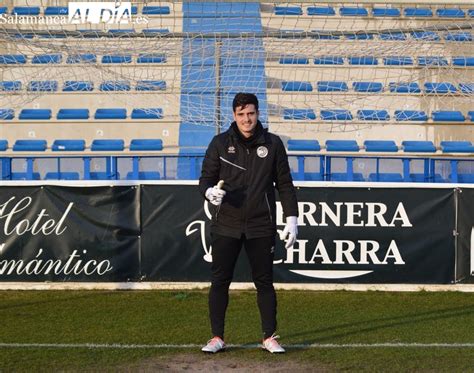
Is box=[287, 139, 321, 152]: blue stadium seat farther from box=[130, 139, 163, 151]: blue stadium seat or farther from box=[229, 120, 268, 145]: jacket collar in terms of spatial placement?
box=[229, 120, 268, 145]: jacket collar

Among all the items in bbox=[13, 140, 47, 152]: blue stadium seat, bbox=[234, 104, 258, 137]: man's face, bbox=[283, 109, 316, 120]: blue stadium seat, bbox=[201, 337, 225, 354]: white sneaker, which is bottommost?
bbox=[201, 337, 225, 354]: white sneaker

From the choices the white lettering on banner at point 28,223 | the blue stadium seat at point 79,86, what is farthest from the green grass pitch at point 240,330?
the blue stadium seat at point 79,86

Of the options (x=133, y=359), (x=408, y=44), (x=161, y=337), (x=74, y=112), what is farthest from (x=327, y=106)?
(x=133, y=359)

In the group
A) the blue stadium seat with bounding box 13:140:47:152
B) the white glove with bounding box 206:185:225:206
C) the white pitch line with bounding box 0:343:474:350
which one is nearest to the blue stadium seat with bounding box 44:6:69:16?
the blue stadium seat with bounding box 13:140:47:152

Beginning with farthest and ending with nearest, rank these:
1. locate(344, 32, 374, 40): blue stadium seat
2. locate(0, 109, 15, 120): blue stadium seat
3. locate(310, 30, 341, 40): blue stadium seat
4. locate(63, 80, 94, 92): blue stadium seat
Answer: locate(0, 109, 15, 120): blue stadium seat
locate(63, 80, 94, 92): blue stadium seat
locate(344, 32, 374, 40): blue stadium seat
locate(310, 30, 341, 40): blue stadium seat

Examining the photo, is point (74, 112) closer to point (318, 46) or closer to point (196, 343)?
point (318, 46)

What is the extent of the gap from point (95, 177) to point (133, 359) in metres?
8.19

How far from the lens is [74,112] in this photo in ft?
55.5

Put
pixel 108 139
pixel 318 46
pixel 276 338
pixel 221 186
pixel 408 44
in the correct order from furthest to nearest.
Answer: pixel 108 139
pixel 318 46
pixel 408 44
pixel 276 338
pixel 221 186

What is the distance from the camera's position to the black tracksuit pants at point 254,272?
5977mm

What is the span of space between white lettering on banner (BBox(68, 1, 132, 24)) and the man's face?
751 centimetres

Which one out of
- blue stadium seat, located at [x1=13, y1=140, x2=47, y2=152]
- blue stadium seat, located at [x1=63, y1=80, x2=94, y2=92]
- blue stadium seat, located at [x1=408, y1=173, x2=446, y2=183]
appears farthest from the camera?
blue stadium seat, located at [x1=13, y1=140, x2=47, y2=152]

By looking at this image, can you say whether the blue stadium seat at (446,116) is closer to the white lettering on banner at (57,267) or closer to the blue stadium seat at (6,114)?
the blue stadium seat at (6,114)

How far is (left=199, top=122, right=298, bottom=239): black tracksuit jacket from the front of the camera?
592 cm
